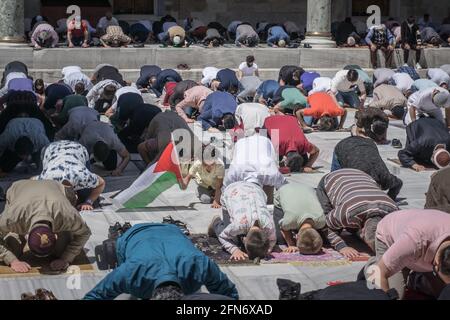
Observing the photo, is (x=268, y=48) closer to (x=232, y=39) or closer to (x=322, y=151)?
(x=232, y=39)

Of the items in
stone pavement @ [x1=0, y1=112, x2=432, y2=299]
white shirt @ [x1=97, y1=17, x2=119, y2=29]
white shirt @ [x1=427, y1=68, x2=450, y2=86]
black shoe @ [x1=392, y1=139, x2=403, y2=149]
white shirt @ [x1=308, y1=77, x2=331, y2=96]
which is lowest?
black shoe @ [x1=392, y1=139, x2=403, y2=149]

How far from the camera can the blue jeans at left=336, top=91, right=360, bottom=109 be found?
20281mm

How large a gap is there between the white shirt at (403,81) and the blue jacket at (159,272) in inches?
501

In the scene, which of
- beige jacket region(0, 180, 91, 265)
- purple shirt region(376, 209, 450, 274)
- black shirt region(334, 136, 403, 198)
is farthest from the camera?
black shirt region(334, 136, 403, 198)

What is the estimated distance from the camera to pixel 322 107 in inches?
698

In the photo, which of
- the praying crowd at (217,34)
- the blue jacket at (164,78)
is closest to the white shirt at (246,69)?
the blue jacket at (164,78)

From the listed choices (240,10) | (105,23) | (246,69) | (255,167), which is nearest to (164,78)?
(246,69)

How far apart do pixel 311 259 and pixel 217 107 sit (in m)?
7.15

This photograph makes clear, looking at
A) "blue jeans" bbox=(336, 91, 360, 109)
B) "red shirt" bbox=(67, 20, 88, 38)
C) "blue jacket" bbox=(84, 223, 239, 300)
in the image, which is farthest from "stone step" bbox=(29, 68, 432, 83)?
"blue jacket" bbox=(84, 223, 239, 300)

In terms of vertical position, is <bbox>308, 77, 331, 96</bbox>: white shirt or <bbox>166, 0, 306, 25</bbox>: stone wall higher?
<bbox>166, 0, 306, 25</bbox>: stone wall

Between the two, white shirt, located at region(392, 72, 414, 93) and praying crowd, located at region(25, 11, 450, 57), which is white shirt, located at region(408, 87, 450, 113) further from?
praying crowd, located at region(25, 11, 450, 57)

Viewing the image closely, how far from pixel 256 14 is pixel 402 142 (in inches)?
557

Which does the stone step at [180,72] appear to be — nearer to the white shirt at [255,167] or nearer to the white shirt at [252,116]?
the white shirt at [252,116]

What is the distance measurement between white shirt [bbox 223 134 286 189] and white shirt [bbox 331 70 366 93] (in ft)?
24.9
